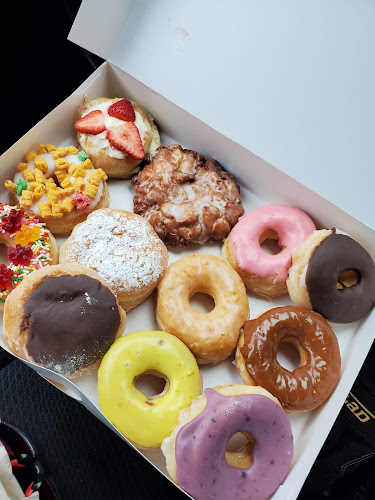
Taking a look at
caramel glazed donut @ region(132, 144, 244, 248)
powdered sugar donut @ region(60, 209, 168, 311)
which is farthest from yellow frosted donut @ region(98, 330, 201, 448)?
caramel glazed donut @ region(132, 144, 244, 248)

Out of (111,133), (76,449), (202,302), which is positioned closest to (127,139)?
(111,133)

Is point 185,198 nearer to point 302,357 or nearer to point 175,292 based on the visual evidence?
point 175,292

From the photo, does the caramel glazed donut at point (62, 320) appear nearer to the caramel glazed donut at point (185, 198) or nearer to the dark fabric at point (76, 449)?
the dark fabric at point (76, 449)

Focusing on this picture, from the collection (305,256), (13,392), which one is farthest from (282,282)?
(13,392)

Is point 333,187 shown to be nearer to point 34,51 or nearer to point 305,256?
point 305,256

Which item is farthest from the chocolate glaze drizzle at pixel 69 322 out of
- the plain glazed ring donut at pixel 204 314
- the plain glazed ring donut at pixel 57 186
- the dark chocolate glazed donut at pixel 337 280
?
the dark chocolate glazed donut at pixel 337 280

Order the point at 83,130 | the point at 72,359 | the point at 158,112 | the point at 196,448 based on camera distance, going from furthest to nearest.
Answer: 1. the point at 158,112
2. the point at 83,130
3. the point at 72,359
4. the point at 196,448

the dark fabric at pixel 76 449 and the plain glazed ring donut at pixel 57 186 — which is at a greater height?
the plain glazed ring donut at pixel 57 186
